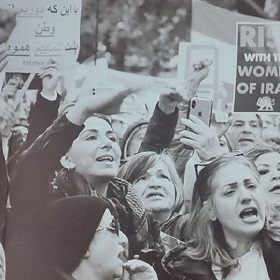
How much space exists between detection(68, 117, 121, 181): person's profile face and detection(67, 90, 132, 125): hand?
0.06 feet

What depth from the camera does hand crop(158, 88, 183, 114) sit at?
0.77 m

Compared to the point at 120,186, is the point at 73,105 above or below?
above

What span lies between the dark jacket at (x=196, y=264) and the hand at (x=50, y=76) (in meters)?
0.29

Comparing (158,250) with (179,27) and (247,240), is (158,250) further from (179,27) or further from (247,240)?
(179,27)

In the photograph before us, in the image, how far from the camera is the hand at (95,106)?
Result: 0.77m

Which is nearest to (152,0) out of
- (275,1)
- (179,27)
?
(179,27)

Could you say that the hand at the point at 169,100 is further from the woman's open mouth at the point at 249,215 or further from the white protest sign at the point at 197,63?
the woman's open mouth at the point at 249,215

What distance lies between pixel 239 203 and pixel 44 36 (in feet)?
1.21

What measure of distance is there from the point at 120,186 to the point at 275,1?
1.14 feet

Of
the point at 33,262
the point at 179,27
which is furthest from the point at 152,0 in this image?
the point at 33,262

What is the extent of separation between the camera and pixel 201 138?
757mm

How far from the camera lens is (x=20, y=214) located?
29.9 inches

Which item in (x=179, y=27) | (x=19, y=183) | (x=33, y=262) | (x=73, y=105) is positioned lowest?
(x=33, y=262)

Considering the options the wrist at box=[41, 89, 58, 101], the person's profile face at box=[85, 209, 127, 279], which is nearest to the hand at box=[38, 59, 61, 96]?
the wrist at box=[41, 89, 58, 101]
